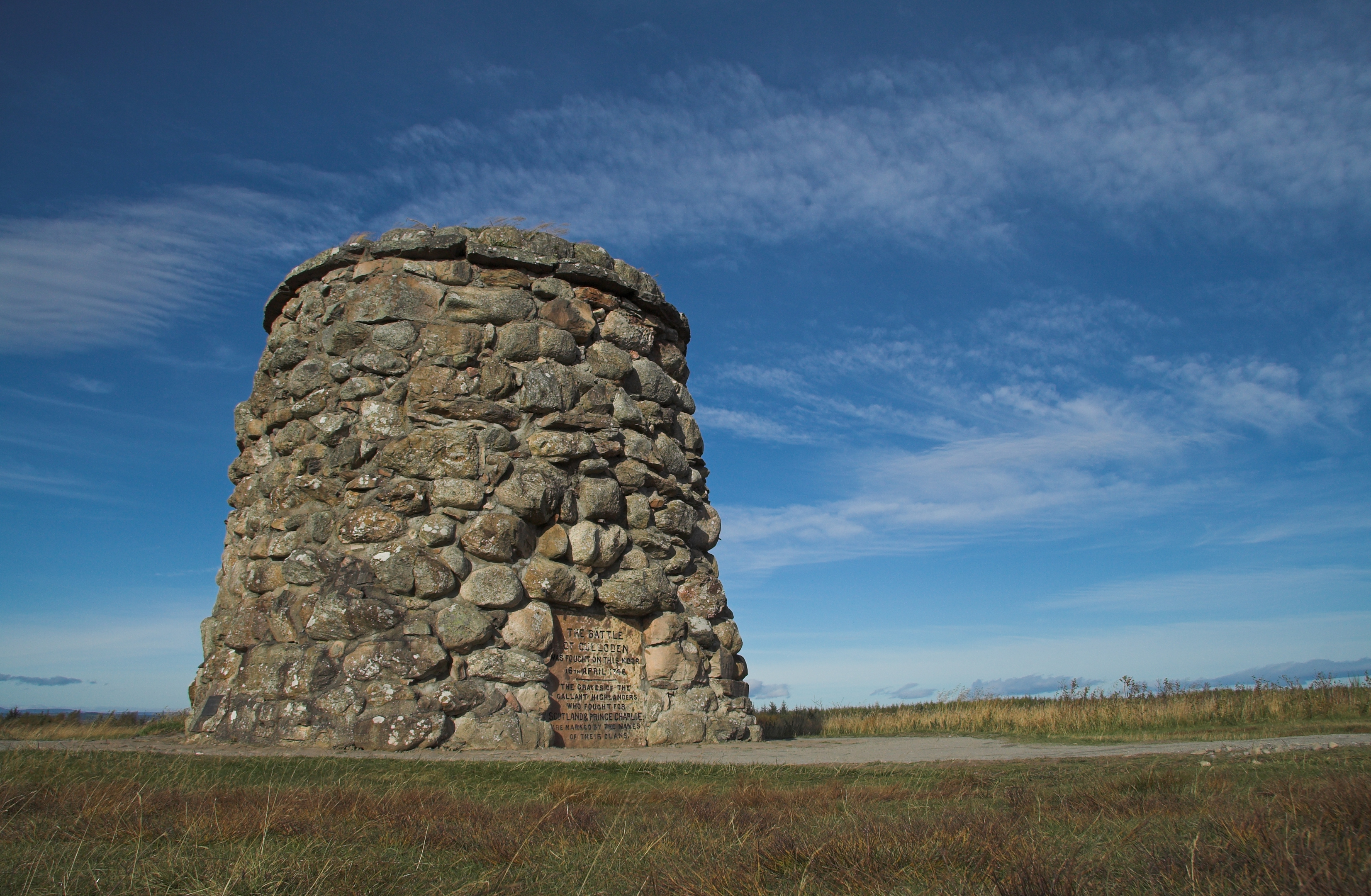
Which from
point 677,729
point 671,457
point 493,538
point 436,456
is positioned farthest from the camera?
point 671,457

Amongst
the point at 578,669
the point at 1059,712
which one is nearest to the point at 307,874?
the point at 578,669

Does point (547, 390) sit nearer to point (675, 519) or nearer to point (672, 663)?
point (675, 519)

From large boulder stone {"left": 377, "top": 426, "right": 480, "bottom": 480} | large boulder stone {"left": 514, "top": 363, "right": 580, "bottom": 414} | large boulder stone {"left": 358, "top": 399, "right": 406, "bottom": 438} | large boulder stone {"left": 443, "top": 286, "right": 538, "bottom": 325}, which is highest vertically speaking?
large boulder stone {"left": 443, "top": 286, "right": 538, "bottom": 325}

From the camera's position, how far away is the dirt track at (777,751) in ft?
21.5

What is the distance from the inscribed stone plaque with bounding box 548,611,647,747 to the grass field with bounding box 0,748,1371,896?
2.98 m

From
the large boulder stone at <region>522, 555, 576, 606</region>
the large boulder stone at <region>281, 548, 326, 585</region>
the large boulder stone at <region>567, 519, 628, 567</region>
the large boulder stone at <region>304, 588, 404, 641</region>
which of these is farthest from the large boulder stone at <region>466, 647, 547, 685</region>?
the large boulder stone at <region>281, 548, 326, 585</region>

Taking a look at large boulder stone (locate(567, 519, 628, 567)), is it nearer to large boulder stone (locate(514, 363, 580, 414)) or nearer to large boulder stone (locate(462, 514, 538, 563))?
large boulder stone (locate(462, 514, 538, 563))

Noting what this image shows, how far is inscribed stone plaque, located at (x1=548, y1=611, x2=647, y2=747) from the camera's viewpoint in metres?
8.35

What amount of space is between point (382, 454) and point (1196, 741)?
8.02m

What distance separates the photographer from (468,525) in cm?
848

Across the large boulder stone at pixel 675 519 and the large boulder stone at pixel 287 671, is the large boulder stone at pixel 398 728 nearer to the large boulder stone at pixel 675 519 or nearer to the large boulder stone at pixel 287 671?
the large boulder stone at pixel 287 671

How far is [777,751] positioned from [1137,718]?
19.3 ft

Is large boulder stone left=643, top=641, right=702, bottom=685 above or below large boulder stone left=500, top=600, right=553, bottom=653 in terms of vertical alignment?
below

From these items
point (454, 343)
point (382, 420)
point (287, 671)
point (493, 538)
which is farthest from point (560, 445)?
point (287, 671)
